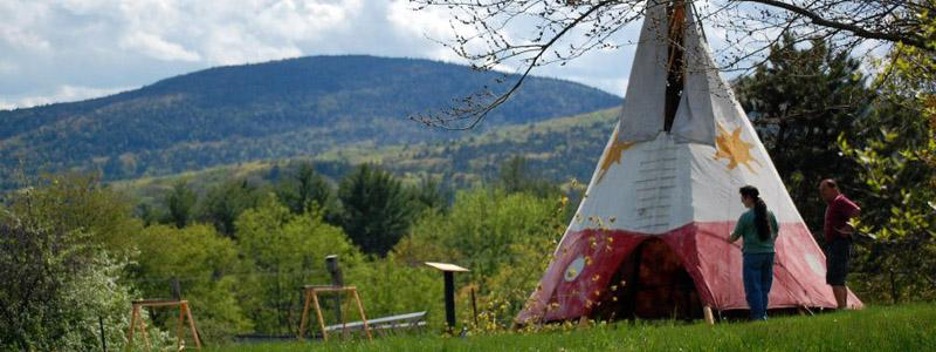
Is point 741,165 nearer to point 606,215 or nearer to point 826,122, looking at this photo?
point 606,215

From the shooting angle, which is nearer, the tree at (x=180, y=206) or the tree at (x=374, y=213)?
the tree at (x=374, y=213)

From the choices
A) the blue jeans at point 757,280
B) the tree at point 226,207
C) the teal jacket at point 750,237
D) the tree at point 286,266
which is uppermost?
the teal jacket at point 750,237

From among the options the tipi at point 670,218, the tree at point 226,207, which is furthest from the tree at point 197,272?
the tipi at point 670,218

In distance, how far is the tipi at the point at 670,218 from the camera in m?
17.7

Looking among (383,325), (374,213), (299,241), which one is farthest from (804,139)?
(374,213)

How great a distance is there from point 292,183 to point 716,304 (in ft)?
239

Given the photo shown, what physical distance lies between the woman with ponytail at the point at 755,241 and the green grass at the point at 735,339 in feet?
6.39

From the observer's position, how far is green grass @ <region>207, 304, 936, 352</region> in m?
9.55

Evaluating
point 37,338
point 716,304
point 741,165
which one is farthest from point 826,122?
point 37,338

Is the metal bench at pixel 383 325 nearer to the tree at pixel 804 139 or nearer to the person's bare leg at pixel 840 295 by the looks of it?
the person's bare leg at pixel 840 295

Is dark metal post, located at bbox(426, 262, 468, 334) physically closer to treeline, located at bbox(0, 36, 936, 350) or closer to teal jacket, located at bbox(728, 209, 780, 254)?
treeline, located at bbox(0, 36, 936, 350)

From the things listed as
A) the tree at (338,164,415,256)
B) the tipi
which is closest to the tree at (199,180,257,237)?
the tree at (338,164,415,256)

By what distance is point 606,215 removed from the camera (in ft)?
61.6

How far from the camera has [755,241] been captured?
599 inches
